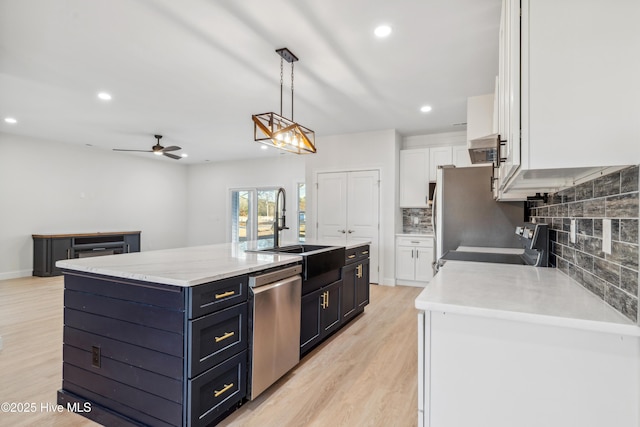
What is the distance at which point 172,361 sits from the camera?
1.60 m

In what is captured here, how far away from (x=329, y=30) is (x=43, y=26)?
2128 mm

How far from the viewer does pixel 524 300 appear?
4.01ft

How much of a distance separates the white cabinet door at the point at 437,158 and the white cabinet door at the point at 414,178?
0.06 meters

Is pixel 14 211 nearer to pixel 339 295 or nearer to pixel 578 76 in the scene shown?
pixel 339 295

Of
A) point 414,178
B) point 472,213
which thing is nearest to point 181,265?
point 472,213

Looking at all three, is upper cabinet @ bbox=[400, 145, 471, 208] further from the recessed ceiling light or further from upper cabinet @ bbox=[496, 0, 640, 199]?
upper cabinet @ bbox=[496, 0, 640, 199]

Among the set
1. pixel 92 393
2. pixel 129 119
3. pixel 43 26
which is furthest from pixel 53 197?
pixel 92 393

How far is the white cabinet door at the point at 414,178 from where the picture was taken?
212 inches

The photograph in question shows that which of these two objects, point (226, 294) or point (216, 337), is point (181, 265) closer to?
point (226, 294)

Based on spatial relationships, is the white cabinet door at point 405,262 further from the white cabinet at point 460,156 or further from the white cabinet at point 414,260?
the white cabinet at point 460,156

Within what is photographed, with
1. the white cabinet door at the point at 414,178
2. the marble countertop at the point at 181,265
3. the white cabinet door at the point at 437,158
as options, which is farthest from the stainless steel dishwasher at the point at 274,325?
the white cabinet door at the point at 437,158

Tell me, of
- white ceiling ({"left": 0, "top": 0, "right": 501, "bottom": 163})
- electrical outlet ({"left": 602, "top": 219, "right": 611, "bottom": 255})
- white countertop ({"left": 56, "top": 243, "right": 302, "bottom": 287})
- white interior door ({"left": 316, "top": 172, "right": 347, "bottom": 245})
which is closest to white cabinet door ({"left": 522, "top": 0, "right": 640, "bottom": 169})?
electrical outlet ({"left": 602, "top": 219, "right": 611, "bottom": 255})

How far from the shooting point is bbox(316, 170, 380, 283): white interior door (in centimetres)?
547

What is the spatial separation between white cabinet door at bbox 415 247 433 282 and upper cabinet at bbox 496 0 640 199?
13.9 feet
